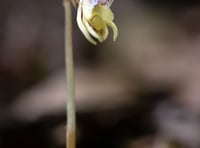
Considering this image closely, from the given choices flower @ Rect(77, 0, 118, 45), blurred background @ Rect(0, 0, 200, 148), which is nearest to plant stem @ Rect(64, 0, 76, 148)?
flower @ Rect(77, 0, 118, 45)

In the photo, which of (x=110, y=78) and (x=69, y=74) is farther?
(x=110, y=78)

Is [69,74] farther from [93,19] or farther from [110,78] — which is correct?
[110,78]

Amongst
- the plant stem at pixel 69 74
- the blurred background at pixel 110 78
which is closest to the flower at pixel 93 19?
the plant stem at pixel 69 74

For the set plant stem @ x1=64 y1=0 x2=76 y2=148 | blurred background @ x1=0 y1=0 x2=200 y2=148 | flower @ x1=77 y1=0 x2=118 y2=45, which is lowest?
plant stem @ x1=64 y1=0 x2=76 y2=148

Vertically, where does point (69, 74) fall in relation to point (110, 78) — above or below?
Result: below

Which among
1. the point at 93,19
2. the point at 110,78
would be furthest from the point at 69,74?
the point at 110,78

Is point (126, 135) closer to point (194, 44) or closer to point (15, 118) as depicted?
point (15, 118)

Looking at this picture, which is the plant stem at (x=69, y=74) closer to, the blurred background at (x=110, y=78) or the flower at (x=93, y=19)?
the flower at (x=93, y=19)

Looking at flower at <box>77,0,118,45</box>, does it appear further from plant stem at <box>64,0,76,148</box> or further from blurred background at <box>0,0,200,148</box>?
blurred background at <box>0,0,200,148</box>

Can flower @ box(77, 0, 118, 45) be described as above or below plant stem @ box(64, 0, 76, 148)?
above

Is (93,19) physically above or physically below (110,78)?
below
